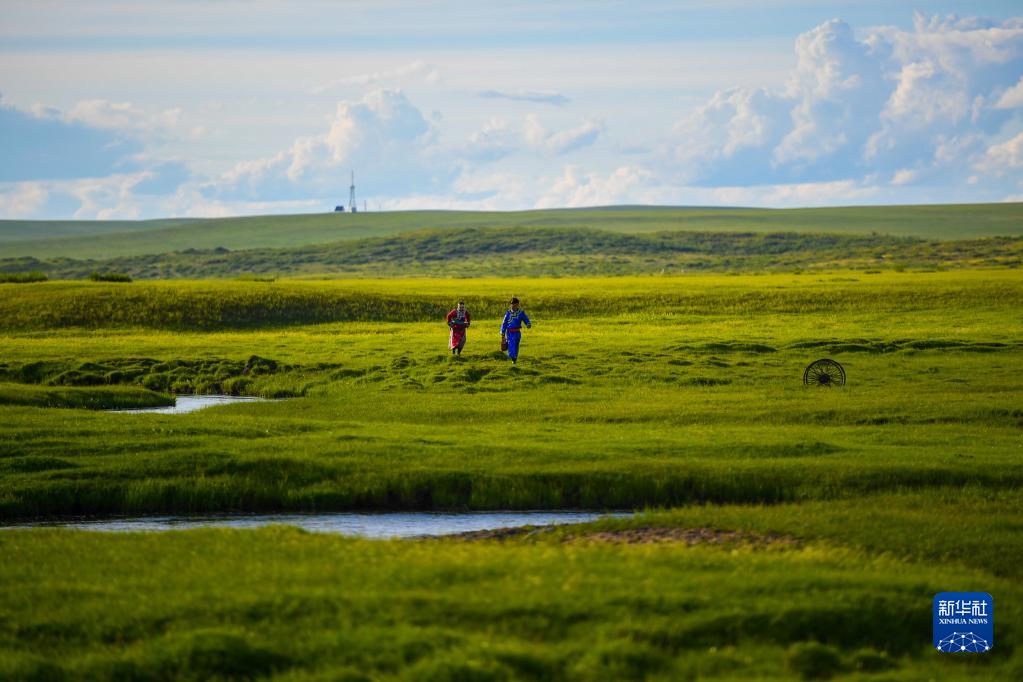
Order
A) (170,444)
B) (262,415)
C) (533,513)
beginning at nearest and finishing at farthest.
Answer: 1. (533,513)
2. (170,444)
3. (262,415)

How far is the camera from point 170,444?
28.5m

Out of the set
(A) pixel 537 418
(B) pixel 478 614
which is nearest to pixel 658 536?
(B) pixel 478 614

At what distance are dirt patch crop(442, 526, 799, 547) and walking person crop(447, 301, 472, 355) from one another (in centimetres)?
2578

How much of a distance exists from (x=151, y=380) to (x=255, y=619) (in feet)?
116

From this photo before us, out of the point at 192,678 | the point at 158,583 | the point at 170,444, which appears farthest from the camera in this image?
the point at 170,444

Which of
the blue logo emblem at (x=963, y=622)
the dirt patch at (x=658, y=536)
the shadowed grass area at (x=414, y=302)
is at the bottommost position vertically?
the dirt patch at (x=658, y=536)

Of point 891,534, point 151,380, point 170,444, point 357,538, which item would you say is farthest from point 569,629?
point 151,380

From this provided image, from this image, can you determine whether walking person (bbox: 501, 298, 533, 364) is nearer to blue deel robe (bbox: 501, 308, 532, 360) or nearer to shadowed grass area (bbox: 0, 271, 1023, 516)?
blue deel robe (bbox: 501, 308, 532, 360)

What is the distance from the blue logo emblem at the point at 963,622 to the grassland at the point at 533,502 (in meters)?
0.17

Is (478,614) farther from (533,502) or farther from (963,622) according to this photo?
(533,502)

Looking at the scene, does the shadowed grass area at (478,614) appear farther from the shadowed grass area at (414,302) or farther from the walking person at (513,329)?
the shadowed grass area at (414,302)

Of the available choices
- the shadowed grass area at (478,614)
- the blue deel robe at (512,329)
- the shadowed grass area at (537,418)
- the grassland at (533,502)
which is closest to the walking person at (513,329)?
the blue deel robe at (512,329)

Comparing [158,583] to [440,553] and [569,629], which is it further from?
[569,629]

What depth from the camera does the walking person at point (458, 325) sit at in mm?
47281
